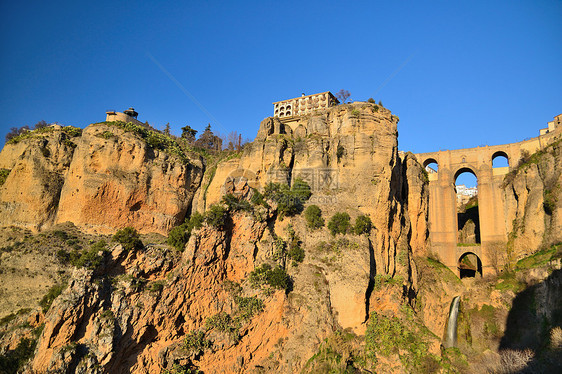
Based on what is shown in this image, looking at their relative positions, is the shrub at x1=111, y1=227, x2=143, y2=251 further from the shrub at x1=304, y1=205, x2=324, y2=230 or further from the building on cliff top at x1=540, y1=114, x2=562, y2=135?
the building on cliff top at x1=540, y1=114, x2=562, y2=135

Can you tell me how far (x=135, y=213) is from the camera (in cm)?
3172

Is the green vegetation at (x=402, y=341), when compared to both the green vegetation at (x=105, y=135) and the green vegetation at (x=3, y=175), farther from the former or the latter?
the green vegetation at (x=3, y=175)

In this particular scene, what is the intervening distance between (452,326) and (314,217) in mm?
15481

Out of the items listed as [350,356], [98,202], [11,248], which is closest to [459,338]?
[350,356]

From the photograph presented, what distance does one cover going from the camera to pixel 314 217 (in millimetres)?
29594

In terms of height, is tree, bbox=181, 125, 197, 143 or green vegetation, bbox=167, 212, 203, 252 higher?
tree, bbox=181, 125, 197, 143

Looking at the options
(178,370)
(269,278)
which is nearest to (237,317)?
(269,278)

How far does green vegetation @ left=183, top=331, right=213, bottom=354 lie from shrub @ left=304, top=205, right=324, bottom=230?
33.2 ft

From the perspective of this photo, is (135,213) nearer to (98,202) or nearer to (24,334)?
(98,202)

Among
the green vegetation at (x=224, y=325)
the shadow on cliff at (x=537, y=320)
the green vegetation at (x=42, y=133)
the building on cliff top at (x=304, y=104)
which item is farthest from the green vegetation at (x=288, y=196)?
the building on cliff top at (x=304, y=104)

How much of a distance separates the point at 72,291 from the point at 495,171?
37781mm

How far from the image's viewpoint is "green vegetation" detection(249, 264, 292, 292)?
1027 inches

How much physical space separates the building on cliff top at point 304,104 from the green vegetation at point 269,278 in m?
32.6

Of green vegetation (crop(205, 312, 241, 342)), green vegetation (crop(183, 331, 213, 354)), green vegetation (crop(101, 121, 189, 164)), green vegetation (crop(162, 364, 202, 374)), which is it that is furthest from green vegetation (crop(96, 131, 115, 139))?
green vegetation (crop(162, 364, 202, 374))
